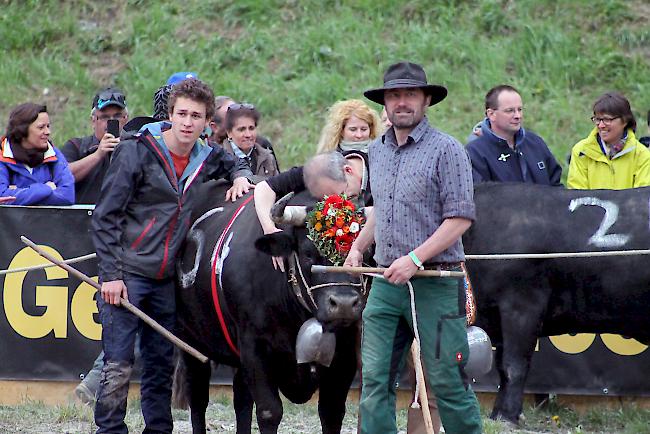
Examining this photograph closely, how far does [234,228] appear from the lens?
24.1 feet

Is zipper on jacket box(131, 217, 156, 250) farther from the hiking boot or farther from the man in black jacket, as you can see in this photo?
the hiking boot

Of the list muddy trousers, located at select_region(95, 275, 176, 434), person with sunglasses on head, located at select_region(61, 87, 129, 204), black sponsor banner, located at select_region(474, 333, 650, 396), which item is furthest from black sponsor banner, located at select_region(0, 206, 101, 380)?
black sponsor banner, located at select_region(474, 333, 650, 396)

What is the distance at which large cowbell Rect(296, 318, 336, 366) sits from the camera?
6.39 meters

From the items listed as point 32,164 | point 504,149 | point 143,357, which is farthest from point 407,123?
point 32,164

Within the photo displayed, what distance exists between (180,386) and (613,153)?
374 centimetres

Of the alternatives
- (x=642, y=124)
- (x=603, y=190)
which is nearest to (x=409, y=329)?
(x=603, y=190)

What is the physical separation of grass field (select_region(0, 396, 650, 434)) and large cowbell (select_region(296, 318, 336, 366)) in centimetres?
186

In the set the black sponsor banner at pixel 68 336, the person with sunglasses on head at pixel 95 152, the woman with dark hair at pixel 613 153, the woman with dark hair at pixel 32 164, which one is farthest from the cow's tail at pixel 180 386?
the woman with dark hair at pixel 613 153

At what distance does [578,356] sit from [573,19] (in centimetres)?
705

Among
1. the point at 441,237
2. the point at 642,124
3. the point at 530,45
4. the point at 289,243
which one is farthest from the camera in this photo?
the point at 530,45

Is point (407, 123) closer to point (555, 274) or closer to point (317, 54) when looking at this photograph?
point (555, 274)

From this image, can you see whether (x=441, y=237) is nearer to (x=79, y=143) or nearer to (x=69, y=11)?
(x=79, y=143)

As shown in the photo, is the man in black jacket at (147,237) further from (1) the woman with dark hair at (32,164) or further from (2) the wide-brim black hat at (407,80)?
(1) the woman with dark hair at (32,164)

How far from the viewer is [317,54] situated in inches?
589
